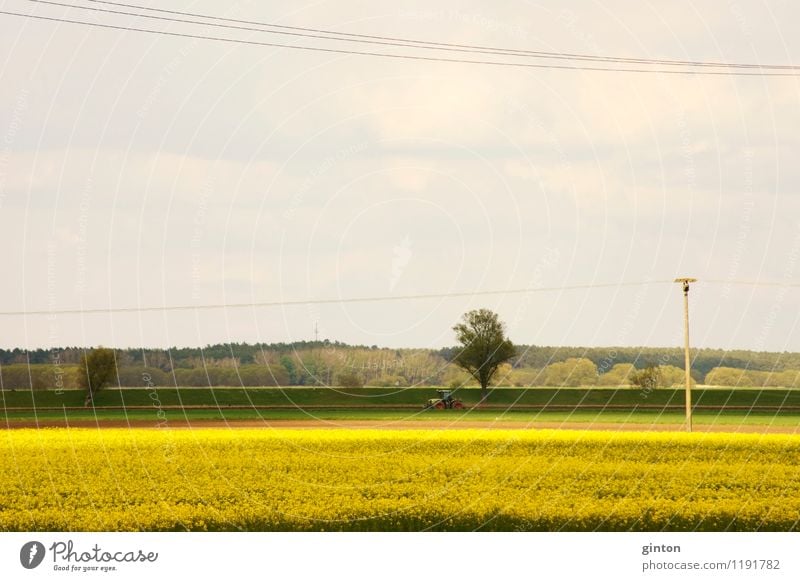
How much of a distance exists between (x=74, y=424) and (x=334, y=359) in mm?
17226

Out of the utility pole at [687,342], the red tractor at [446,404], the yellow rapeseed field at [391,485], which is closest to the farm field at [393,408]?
the red tractor at [446,404]

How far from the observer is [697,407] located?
270 feet

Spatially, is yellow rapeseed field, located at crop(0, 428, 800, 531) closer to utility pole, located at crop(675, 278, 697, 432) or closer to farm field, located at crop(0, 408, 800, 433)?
utility pole, located at crop(675, 278, 697, 432)

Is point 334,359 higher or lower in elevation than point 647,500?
higher

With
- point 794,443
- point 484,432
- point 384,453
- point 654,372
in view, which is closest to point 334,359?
point 484,432

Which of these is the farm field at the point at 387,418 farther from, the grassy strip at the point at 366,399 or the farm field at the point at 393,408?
the grassy strip at the point at 366,399

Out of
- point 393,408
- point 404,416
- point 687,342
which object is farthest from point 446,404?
point 687,342

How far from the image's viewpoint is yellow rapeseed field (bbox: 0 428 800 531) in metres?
21.3

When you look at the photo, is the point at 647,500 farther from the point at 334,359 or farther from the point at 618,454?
the point at 334,359

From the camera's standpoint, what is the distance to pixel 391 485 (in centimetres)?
2447

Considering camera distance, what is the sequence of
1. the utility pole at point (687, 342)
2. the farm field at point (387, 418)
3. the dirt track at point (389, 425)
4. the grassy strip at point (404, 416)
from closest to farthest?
the utility pole at point (687, 342) < the dirt track at point (389, 425) < the farm field at point (387, 418) < the grassy strip at point (404, 416)

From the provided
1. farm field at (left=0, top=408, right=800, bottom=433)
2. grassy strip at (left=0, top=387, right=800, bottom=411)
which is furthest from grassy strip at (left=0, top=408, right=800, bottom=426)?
grassy strip at (left=0, top=387, right=800, bottom=411)

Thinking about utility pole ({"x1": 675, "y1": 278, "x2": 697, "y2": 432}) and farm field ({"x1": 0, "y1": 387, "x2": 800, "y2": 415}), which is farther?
farm field ({"x1": 0, "y1": 387, "x2": 800, "y2": 415})

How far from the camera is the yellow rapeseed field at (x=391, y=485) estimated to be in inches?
839
